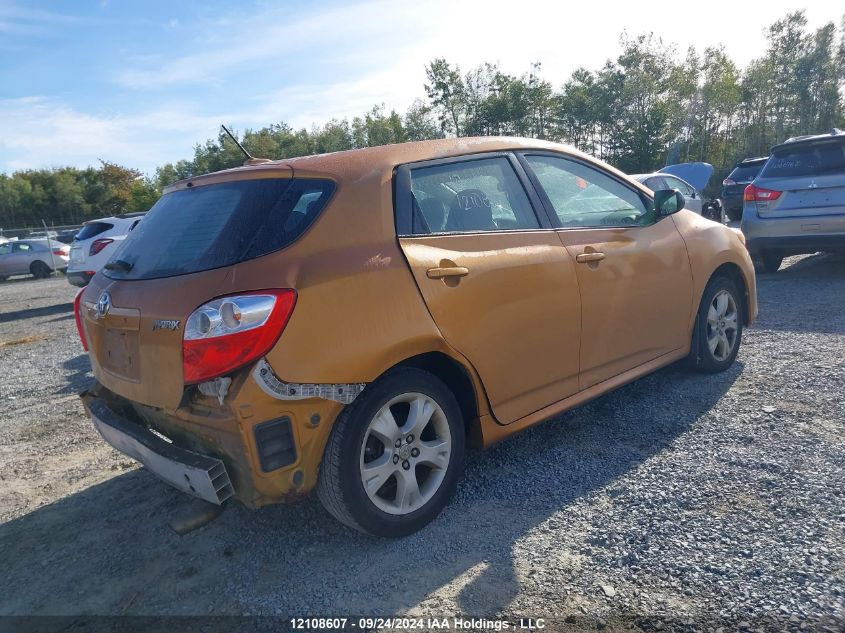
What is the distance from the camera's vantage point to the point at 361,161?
298 centimetres

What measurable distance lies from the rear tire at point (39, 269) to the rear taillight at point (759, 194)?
2378 centimetres

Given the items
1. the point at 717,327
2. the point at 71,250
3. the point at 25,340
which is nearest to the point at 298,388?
the point at 717,327

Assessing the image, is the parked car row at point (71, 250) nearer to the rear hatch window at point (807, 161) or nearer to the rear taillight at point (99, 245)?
the rear taillight at point (99, 245)

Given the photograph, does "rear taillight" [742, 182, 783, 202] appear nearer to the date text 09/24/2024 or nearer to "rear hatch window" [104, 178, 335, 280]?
"rear hatch window" [104, 178, 335, 280]

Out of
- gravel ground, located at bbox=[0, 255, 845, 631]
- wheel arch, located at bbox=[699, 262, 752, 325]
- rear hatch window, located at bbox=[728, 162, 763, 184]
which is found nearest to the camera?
gravel ground, located at bbox=[0, 255, 845, 631]

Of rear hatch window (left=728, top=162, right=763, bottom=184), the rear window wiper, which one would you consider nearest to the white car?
the rear window wiper

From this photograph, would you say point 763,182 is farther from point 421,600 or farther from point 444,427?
point 421,600

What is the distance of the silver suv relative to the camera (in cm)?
767

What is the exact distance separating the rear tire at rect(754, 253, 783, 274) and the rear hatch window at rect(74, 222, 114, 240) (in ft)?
37.4

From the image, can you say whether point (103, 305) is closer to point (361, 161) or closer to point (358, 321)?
point (358, 321)

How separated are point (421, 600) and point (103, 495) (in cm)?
220

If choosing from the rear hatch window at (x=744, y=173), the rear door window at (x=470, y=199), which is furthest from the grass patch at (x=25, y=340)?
the rear hatch window at (x=744, y=173)

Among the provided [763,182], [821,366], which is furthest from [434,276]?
[763,182]

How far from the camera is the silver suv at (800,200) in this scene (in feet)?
25.2
